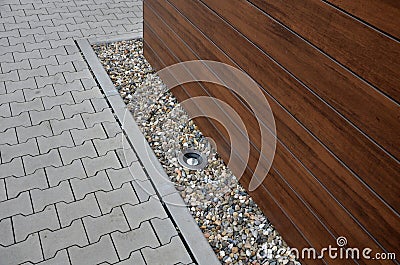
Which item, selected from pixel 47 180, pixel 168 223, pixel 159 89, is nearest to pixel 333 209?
pixel 168 223

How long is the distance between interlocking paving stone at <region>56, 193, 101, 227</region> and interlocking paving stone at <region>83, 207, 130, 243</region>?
0.06 metres

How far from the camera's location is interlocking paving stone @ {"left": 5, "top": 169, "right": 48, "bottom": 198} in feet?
10.7

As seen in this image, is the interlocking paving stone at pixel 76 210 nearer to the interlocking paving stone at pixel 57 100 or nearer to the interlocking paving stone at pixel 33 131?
the interlocking paving stone at pixel 33 131

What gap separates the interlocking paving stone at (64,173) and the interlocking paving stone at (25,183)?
5cm

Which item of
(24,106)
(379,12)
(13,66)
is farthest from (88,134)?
(379,12)

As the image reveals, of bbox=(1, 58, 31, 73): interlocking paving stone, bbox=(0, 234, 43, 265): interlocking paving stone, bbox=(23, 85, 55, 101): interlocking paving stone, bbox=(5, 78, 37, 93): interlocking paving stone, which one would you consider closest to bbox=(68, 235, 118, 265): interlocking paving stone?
bbox=(0, 234, 43, 265): interlocking paving stone

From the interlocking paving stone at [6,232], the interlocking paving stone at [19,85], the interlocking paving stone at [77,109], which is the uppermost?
the interlocking paving stone at [19,85]

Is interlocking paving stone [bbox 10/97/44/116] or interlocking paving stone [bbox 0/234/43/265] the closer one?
interlocking paving stone [bbox 0/234/43/265]

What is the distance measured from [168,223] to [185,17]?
1855 mm

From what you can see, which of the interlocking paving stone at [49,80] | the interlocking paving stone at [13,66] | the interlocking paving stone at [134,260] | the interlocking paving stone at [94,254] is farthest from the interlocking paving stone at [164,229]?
the interlocking paving stone at [13,66]

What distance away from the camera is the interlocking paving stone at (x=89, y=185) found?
330 cm

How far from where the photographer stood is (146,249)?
290 centimetres

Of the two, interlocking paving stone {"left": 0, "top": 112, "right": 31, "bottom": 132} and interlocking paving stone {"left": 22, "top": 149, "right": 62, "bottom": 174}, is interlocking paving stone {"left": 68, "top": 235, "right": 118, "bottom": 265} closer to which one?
interlocking paving stone {"left": 22, "top": 149, "right": 62, "bottom": 174}

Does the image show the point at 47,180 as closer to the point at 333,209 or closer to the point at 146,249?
the point at 146,249
